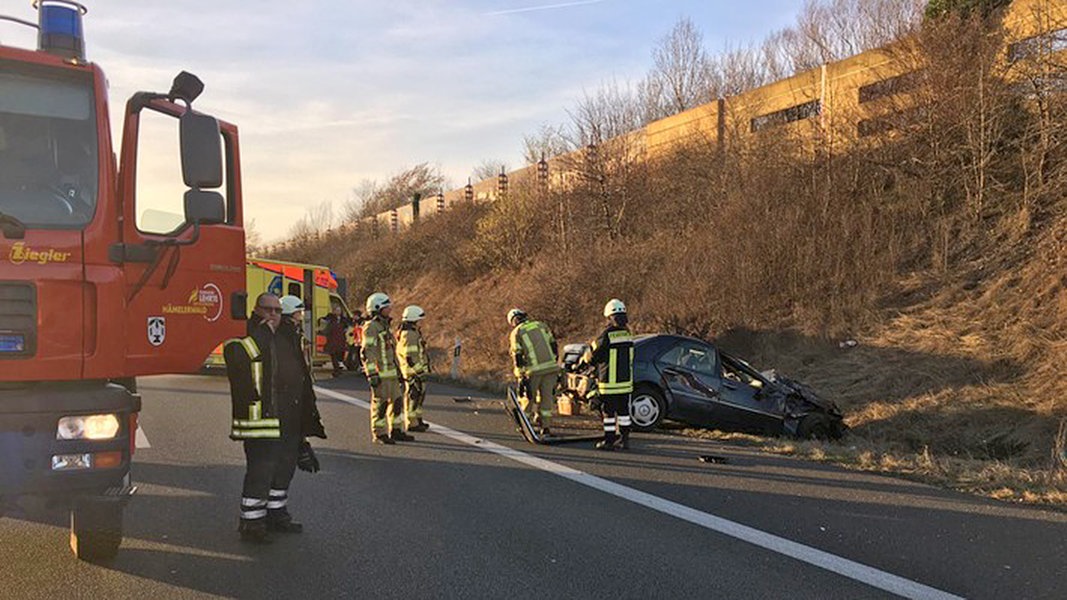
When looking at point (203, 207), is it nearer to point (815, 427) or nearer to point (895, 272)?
point (815, 427)

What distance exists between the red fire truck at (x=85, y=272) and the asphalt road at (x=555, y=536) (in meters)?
0.79

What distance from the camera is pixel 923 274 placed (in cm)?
1504

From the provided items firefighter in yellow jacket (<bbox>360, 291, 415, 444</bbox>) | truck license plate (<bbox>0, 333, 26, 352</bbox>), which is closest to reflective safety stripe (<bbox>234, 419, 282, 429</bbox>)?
truck license plate (<bbox>0, 333, 26, 352</bbox>)

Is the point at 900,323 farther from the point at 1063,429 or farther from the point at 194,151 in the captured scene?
the point at 194,151

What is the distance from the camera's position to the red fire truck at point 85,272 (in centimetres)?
367

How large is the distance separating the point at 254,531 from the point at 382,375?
4.22m

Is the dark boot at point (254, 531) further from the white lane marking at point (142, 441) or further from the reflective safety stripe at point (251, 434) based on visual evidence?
the white lane marking at point (142, 441)

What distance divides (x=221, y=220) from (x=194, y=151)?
45 centimetres

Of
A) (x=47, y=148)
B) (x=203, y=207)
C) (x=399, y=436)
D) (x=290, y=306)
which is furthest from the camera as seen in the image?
(x=399, y=436)

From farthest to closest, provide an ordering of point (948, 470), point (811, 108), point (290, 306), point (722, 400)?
1. point (811, 108)
2. point (722, 400)
3. point (948, 470)
4. point (290, 306)

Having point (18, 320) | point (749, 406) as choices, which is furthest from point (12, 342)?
point (749, 406)

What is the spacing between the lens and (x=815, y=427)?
33.3ft

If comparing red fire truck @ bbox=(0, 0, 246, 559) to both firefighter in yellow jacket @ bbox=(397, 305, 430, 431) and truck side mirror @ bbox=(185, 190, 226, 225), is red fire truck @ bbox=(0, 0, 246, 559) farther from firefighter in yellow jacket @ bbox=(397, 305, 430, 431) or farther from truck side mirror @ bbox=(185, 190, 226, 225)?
firefighter in yellow jacket @ bbox=(397, 305, 430, 431)

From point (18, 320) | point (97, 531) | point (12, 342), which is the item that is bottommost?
point (97, 531)
